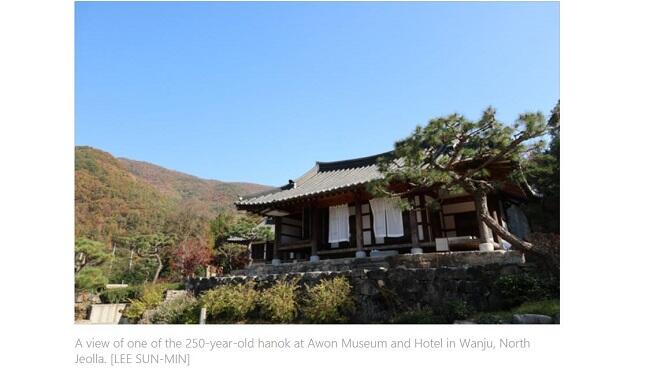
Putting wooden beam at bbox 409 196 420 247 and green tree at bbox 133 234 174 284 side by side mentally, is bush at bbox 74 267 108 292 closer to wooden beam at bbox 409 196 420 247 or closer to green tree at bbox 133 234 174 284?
green tree at bbox 133 234 174 284

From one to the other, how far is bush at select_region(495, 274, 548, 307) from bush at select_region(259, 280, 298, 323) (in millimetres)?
3840

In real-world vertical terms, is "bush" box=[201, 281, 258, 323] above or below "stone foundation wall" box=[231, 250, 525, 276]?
below

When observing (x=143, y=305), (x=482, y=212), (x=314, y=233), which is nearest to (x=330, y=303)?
(x=482, y=212)

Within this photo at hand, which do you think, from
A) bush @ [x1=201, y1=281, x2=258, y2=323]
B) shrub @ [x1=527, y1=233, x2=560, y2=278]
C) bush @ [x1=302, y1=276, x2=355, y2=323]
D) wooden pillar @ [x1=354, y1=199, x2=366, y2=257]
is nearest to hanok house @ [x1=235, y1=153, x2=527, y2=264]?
wooden pillar @ [x1=354, y1=199, x2=366, y2=257]

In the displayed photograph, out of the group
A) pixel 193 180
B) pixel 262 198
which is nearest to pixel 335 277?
pixel 262 198

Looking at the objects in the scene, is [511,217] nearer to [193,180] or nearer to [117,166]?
[117,166]

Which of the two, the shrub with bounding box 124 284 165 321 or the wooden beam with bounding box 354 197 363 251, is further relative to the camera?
the wooden beam with bounding box 354 197 363 251

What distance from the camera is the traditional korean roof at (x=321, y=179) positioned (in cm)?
1219

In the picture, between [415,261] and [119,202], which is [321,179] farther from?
[119,202]

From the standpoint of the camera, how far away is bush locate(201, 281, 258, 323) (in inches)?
311

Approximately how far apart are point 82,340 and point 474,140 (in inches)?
292

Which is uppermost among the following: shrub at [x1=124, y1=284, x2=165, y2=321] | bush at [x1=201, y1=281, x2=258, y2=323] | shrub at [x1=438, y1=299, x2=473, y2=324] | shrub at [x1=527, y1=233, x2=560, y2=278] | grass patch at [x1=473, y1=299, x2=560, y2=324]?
shrub at [x1=527, y1=233, x2=560, y2=278]

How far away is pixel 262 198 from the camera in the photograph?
13133 millimetres

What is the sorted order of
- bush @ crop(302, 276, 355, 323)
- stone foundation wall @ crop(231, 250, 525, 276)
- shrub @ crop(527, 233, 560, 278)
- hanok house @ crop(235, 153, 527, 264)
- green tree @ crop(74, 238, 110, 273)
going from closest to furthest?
shrub @ crop(527, 233, 560, 278) → bush @ crop(302, 276, 355, 323) → stone foundation wall @ crop(231, 250, 525, 276) → hanok house @ crop(235, 153, 527, 264) → green tree @ crop(74, 238, 110, 273)
